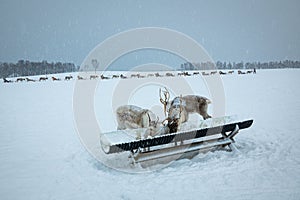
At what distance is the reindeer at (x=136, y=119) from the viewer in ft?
16.2

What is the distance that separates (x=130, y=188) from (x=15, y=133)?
525cm

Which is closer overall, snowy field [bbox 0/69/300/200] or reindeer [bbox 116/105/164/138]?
snowy field [bbox 0/69/300/200]

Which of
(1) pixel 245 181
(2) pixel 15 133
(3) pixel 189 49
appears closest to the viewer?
(1) pixel 245 181

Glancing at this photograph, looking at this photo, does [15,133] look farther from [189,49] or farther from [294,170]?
[294,170]

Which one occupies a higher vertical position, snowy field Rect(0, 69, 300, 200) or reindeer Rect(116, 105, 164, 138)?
reindeer Rect(116, 105, 164, 138)

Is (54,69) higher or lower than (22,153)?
higher

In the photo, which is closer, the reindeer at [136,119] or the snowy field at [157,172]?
the snowy field at [157,172]

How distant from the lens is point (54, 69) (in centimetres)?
6619

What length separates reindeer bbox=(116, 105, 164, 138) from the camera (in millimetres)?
4945

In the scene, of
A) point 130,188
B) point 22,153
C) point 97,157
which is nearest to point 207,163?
point 130,188

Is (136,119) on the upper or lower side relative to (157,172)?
upper

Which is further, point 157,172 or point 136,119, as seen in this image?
point 136,119

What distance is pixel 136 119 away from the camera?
5.08 m

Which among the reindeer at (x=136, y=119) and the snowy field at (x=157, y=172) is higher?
the reindeer at (x=136, y=119)
